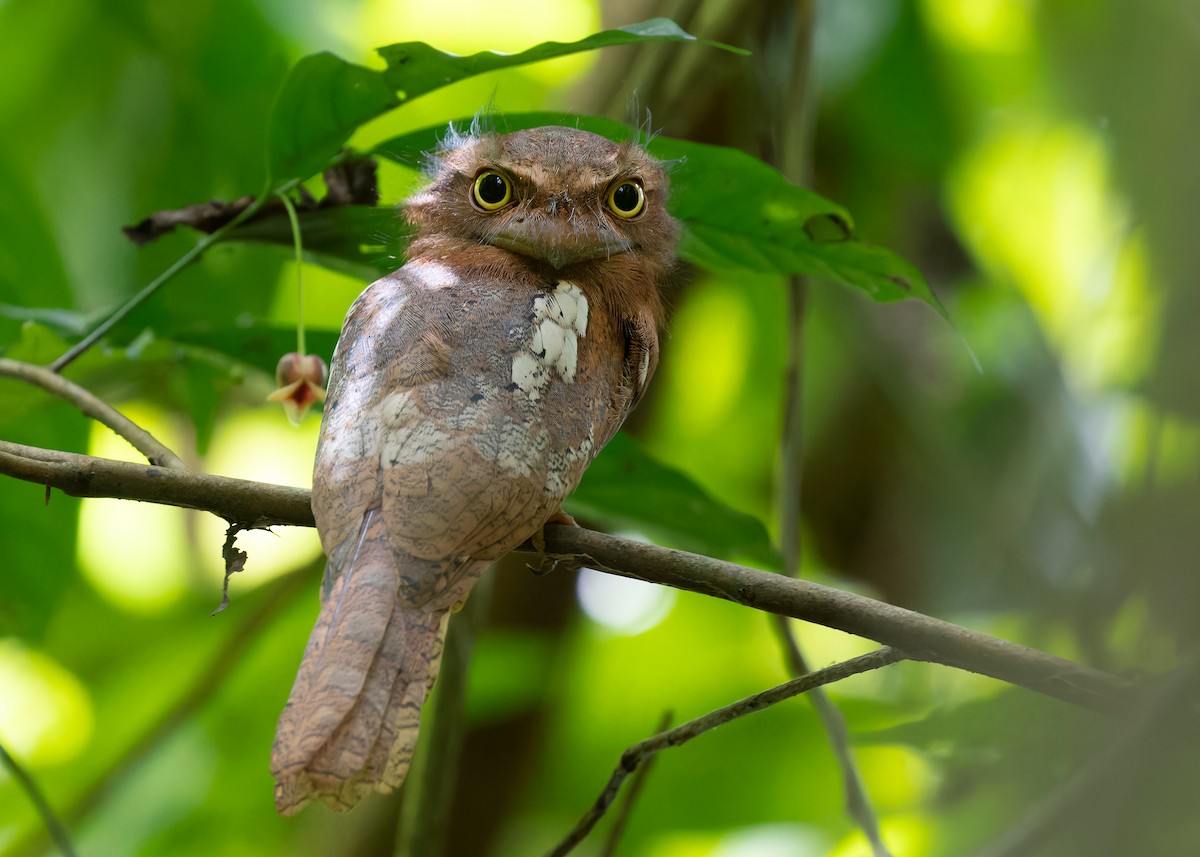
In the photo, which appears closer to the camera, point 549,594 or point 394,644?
point 394,644

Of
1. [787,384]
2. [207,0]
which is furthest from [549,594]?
[207,0]

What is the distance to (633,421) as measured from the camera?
4.35m

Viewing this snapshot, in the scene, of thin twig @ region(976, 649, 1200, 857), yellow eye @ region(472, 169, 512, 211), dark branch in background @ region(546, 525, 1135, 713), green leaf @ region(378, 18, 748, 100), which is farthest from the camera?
yellow eye @ region(472, 169, 512, 211)

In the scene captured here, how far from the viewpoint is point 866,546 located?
458 centimetres

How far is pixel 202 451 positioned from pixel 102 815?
5.49ft

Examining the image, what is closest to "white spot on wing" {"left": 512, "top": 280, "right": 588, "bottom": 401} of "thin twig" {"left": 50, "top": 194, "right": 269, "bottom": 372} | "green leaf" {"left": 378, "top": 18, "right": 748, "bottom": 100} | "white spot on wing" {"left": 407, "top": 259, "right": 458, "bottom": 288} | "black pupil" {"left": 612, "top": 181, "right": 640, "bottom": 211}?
"white spot on wing" {"left": 407, "top": 259, "right": 458, "bottom": 288}

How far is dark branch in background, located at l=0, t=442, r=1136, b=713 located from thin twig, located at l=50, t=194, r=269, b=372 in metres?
0.67

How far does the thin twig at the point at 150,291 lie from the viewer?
2613 millimetres

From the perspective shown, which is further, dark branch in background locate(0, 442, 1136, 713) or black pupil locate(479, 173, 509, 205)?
black pupil locate(479, 173, 509, 205)

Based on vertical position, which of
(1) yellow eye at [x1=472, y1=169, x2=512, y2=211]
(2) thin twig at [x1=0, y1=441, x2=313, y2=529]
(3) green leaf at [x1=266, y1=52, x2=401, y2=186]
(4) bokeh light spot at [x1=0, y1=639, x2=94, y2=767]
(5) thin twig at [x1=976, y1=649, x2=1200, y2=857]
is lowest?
(5) thin twig at [x1=976, y1=649, x2=1200, y2=857]

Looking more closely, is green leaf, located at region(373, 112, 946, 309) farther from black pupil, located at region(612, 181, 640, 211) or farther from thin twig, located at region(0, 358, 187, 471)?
thin twig, located at region(0, 358, 187, 471)

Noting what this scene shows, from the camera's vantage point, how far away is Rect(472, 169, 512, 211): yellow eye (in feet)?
8.56

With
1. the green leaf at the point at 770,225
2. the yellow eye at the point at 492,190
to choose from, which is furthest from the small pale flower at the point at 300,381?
the green leaf at the point at 770,225

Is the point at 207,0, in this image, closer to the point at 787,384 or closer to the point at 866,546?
the point at 787,384
